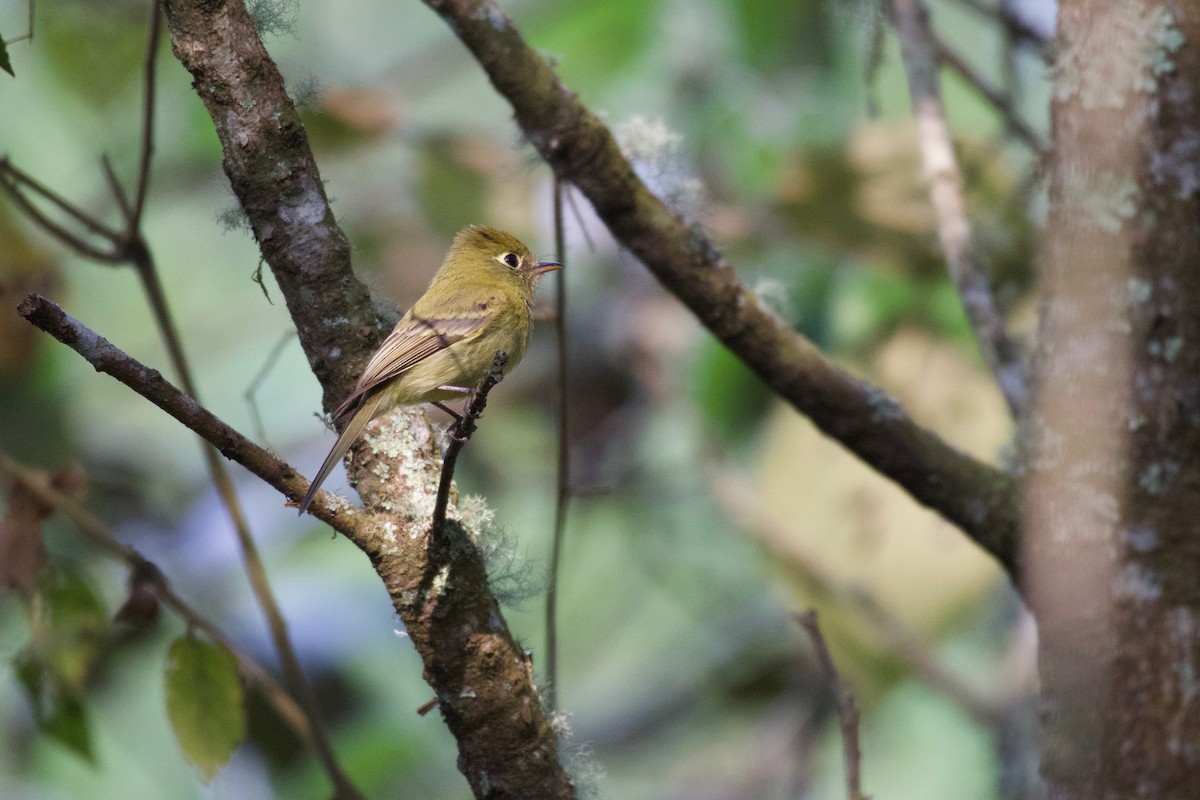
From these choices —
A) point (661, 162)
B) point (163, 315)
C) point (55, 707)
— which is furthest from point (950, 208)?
point (55, 707)

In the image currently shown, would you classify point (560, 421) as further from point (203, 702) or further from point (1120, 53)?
point (1120, 53)

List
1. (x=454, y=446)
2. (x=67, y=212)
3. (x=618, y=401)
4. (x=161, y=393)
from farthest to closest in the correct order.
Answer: (x=618, y=401)
(x=67, y=212)
(x=454, y=446)
(x=161, y=393)

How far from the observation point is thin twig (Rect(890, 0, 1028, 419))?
10.7 feet

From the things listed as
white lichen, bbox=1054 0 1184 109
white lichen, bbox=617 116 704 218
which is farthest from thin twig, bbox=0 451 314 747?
white lichen, bbox=1054 0 1184 109

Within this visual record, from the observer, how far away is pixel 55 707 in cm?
294

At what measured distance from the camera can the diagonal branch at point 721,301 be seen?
2.74m

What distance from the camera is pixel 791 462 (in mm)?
4938

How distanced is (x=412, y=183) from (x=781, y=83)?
2.18 m

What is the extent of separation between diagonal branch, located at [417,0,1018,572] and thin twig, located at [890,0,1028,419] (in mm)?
297

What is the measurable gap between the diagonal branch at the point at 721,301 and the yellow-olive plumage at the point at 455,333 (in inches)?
21.3

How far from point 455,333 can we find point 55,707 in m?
1.40

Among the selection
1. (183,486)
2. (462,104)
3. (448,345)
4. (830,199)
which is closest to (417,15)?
(462,104)

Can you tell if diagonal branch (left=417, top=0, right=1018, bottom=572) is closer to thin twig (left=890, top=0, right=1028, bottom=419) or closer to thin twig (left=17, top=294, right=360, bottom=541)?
thin twig (left=890, top=0, right=1028, bottom=419)

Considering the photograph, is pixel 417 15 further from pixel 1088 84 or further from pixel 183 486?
pixel 1088 84
